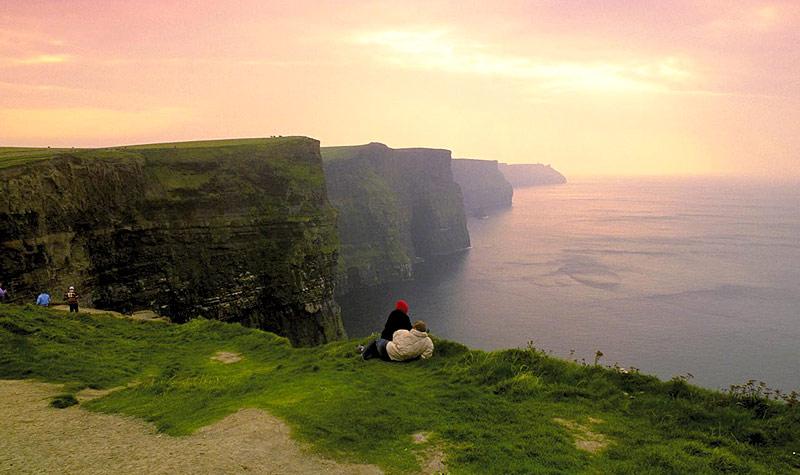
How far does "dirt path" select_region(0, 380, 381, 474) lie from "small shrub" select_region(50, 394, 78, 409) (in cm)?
27

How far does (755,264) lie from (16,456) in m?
150

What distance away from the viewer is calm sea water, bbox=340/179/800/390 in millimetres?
65812

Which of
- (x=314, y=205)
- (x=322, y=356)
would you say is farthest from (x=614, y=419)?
(x=314, y=205)

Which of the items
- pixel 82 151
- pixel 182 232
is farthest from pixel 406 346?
pixel 82 151

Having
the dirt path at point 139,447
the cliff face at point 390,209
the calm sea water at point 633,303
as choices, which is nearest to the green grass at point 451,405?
the dirt path at point 139,447

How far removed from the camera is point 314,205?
2514 inches

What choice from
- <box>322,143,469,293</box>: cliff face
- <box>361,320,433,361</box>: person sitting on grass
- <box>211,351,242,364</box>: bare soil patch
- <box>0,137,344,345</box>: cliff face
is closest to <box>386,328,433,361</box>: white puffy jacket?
<box>361,320,433,361</box>: person sitting on grass

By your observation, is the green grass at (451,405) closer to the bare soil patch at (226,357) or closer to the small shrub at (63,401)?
the small shrub at (63,401)

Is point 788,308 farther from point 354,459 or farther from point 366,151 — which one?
point 366,151

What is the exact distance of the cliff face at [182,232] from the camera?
37.6m

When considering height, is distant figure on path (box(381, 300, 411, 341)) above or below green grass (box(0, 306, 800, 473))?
above

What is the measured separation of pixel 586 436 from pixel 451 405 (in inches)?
129

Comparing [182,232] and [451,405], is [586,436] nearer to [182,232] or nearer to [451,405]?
[451,405]

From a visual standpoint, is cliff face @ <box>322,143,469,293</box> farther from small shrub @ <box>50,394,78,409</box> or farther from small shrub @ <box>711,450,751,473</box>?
small shrub @ <box>711,450,751,473</box>
